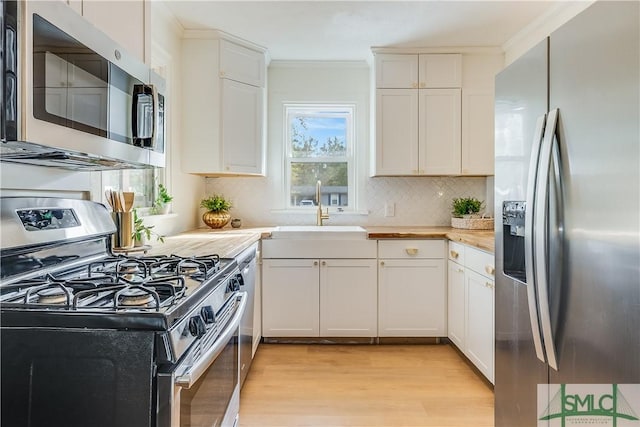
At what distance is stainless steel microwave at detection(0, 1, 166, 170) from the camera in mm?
862

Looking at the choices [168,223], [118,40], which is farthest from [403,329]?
[118,40]

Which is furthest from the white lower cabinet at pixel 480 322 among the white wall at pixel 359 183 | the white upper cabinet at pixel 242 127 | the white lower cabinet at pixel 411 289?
the white upper cabinet at pixel 242 127

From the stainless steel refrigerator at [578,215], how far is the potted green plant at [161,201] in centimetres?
205

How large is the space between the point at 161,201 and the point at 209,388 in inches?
66.7

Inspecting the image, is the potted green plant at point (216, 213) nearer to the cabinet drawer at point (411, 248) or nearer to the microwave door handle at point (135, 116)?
the cabinet drawer at point (411, 248)

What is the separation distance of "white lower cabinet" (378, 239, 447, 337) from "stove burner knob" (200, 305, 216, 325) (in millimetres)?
1993

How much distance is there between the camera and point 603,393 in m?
1.08

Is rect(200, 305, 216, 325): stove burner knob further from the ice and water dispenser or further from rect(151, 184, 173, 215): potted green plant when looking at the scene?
rect(151, 184, 173, 215): potted green plant

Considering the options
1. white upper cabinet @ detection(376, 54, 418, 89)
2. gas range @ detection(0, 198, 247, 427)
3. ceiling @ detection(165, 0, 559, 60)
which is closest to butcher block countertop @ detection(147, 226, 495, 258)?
gas range @ detection(0, 198, 247, 427)

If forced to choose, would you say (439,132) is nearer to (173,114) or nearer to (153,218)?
(173,114)

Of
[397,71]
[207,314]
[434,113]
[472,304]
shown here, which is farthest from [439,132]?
[207,314]

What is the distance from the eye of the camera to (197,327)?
3.34 ft

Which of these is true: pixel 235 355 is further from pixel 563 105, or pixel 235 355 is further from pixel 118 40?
pixel 563 105

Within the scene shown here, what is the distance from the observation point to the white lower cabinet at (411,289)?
2965mm
